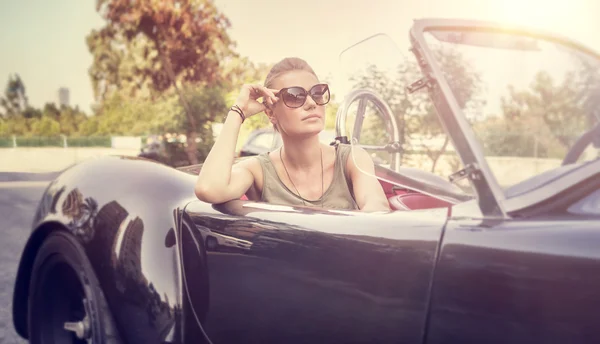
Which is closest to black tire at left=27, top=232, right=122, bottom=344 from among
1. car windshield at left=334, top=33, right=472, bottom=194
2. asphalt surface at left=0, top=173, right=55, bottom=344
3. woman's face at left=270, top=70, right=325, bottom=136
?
woman's face at left=270, top=70, right=325, bottom=136

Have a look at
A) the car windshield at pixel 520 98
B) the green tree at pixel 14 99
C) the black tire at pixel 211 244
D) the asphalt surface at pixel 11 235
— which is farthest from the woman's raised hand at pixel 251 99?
the green tree at pixel 14 99

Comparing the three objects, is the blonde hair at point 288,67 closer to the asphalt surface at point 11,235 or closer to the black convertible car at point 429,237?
the black convertible car at point 429,237

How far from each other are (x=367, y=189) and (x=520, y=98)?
0.93 meters

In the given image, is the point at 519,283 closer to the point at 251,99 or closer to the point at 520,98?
the point at 520,98

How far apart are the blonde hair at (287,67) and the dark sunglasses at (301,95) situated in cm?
17

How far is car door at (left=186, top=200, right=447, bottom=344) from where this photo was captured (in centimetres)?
134

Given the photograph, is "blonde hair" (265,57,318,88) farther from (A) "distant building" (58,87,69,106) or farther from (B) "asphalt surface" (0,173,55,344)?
(A) "distant building" (58,87,69,106)

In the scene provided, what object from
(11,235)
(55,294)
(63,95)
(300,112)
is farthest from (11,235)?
(63,95)

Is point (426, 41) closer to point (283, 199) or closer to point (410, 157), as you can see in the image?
point (410, 157)

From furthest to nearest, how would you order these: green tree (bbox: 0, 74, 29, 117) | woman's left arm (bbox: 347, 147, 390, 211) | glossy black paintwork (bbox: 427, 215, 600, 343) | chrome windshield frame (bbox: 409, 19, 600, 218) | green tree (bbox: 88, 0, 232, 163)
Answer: green tree (bbox: 0, 74, 29, 117), green tree (bbox: 88, 0, 232, 163), woman's left arm (bbox: 347, 147, 390, 211), chrome windshield frame (bbox: 409, 19, 600, 218), glossy black paintwork (bbox: 427, 215, 600, 343)

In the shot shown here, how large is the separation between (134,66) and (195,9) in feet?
8.25

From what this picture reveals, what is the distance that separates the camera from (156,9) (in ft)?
59.1

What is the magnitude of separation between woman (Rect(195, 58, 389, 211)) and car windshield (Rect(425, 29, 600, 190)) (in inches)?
25.2

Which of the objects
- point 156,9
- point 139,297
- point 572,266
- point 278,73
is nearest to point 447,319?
point 572,266
